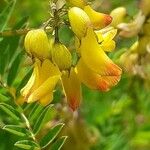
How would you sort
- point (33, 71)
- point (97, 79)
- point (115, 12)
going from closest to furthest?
point (97, 79), point (33, 71), point (115, 12)

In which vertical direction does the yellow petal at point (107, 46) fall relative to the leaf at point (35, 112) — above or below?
above

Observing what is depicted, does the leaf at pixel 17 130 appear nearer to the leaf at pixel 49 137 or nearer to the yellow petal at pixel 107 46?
the leaf at pixel 49 137

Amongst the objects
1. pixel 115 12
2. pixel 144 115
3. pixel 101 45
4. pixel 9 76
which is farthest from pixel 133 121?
pixel 101 45

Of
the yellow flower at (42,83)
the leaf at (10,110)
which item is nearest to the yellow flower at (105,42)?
the yellow flower at (42,83)

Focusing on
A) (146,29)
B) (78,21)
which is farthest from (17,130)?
(146,29)

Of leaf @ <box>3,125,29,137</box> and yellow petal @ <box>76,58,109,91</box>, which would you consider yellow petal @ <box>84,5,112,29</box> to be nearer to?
yellow petal @ <box>76,58,109,91</box>

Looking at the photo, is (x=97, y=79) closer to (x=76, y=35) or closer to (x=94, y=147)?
(x=76, y=35)

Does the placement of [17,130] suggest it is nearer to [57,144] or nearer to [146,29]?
[57,144]
